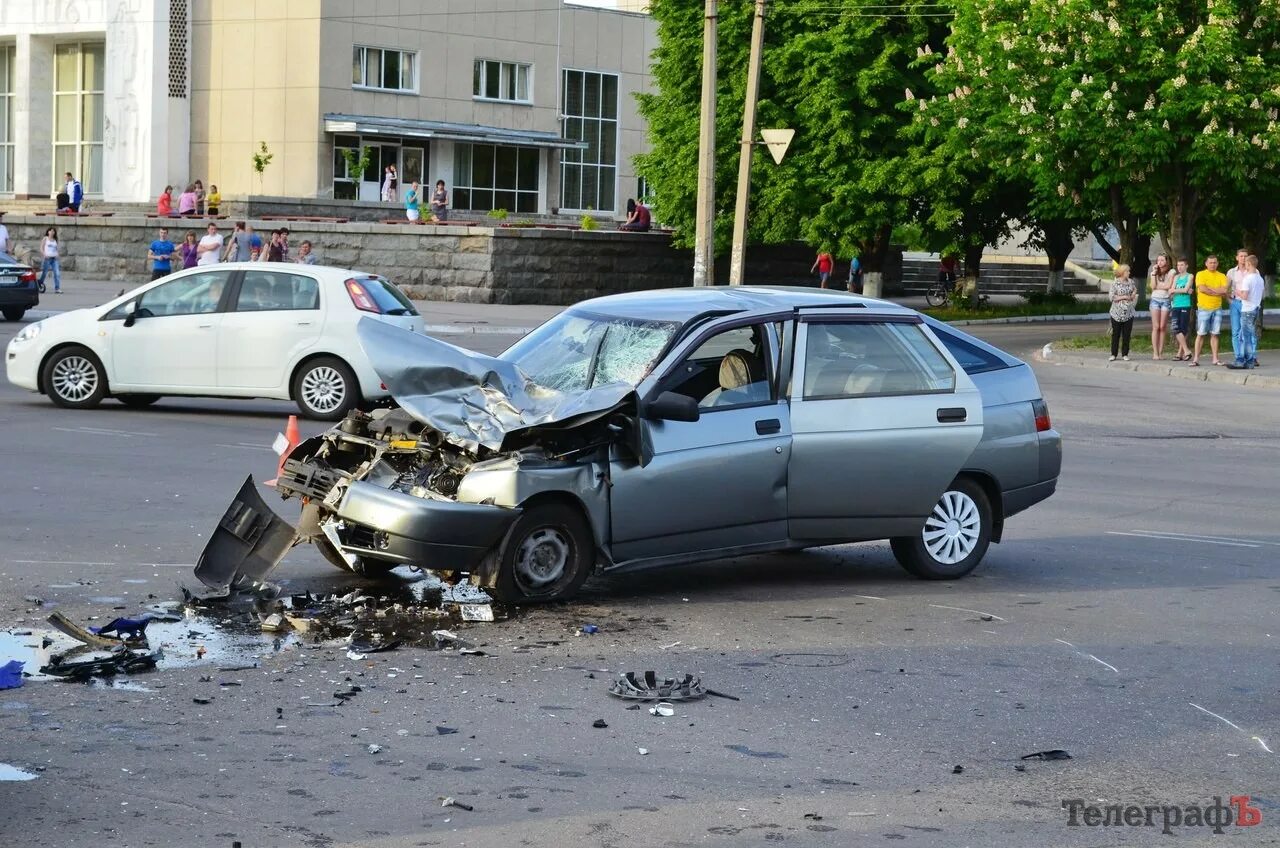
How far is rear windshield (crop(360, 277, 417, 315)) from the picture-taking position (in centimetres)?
1794

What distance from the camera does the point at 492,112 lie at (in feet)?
207

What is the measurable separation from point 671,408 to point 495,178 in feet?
186

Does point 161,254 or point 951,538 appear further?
point 161,254

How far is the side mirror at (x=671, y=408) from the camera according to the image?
8.50 m

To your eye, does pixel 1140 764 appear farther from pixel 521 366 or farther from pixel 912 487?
pixel 521 366

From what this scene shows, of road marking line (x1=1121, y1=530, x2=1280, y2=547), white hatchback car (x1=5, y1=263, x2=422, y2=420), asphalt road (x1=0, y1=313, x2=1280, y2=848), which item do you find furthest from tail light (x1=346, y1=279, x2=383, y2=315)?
road marking line (x1=1121, y1=530, x2=1280, y2=547)

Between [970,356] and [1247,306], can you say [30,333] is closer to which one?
[970,356]

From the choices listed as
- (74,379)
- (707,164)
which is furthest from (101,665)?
(707,164)

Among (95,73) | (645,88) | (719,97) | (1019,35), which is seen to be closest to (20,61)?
(95,73)

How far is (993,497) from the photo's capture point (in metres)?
9.94

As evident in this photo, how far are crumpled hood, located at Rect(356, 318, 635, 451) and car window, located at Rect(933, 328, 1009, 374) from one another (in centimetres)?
250

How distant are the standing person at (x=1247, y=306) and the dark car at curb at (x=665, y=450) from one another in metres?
18.6

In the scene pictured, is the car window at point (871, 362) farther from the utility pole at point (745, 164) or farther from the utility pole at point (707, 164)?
the utility pole at point (745, 164)

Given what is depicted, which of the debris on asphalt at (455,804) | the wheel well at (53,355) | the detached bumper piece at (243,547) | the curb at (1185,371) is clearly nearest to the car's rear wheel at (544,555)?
the detached bumper piece at (243,547)
